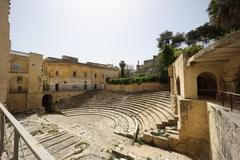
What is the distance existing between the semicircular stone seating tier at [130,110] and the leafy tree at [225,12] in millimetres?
8652

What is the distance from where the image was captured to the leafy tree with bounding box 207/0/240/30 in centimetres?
1212

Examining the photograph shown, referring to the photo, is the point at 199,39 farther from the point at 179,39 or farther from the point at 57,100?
the point at 57,100

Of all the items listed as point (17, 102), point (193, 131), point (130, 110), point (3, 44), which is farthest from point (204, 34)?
point (17, 102)

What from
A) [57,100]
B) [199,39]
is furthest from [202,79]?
[57,100]

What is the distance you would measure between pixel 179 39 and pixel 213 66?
2615 centimetres

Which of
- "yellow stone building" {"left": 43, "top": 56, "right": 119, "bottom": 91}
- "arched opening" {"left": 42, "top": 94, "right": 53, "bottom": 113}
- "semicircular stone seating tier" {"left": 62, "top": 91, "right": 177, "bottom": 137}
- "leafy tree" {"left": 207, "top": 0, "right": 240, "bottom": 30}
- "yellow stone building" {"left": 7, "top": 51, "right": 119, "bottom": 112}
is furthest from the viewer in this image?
"yellow stone building" {"left": 43, "top": 56, "right": 119, "bottom": 91}

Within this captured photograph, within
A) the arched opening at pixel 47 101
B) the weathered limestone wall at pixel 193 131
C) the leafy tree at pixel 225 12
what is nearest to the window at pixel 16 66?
the arched opening at pixel 47 101

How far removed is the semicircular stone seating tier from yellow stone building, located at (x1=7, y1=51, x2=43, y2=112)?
4.65 metres

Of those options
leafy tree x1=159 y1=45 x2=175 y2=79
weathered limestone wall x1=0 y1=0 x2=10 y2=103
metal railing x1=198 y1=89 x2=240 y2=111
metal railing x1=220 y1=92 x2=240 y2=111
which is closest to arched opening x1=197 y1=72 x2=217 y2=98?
metal railing x1=198 y1=89 x2=240 y2=111

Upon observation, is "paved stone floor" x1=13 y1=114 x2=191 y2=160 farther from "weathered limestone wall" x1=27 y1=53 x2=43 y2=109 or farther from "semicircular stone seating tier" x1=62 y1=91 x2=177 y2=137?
"weathered limestone wall" x1=27 y1=53 x2=43 y2=109

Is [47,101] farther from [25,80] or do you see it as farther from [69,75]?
[69,75]

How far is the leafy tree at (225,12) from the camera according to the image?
12125mm

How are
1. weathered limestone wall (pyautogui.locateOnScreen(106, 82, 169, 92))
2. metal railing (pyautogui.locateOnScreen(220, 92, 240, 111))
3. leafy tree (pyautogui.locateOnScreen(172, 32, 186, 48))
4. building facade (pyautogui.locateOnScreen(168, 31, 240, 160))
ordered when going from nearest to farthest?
metal railing (pyautogui.locateOnScreen(220, 92, 240, 111)) → building facade (pyautogui.locateOnScreen(168, 31, 240, 160)) → weathered limestone wall (pyautogui.locateOnScreen(106, 82, 169, 92)) → leafy tree (pyautogui.locateOnScreen(172, 32, 186, 48))

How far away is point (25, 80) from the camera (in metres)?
23.8
